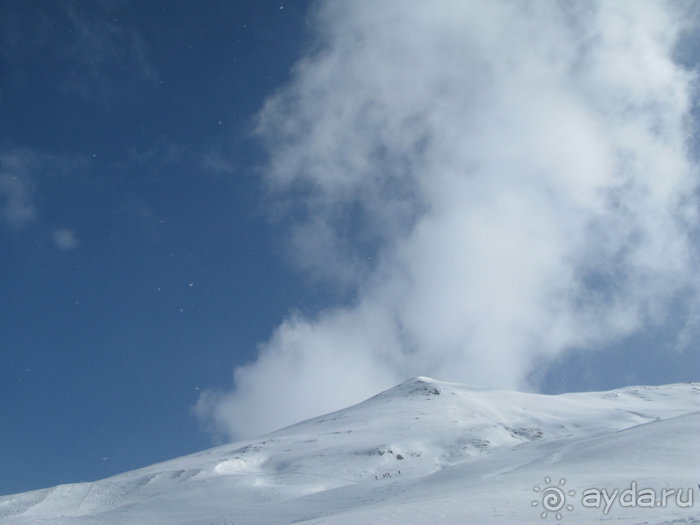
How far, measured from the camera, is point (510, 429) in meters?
41.9

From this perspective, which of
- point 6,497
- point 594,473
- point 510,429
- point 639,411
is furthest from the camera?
point 639,411

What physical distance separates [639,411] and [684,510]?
44.3 meters

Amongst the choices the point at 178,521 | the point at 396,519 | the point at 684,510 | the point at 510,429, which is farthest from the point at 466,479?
the point at 510,429

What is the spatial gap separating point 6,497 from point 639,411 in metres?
52.9

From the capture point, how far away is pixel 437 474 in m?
23.8

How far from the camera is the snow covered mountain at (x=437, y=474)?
42.0 feet

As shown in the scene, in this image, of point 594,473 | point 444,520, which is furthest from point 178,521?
point 594,473

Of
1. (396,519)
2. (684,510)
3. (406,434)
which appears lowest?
(684,510)

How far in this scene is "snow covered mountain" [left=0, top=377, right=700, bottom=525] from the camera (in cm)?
1280

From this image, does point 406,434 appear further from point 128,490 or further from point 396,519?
point 396,519

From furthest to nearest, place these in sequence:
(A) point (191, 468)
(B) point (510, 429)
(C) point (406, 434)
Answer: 1. (B) point (510, 429)
2. (C) point (406, 434)
3. (A) point (191, 468)

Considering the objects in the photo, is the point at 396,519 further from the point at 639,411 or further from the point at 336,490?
the point at 639,411

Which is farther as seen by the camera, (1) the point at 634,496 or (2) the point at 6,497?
(2) the point at 6,497

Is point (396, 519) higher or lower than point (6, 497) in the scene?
lower
